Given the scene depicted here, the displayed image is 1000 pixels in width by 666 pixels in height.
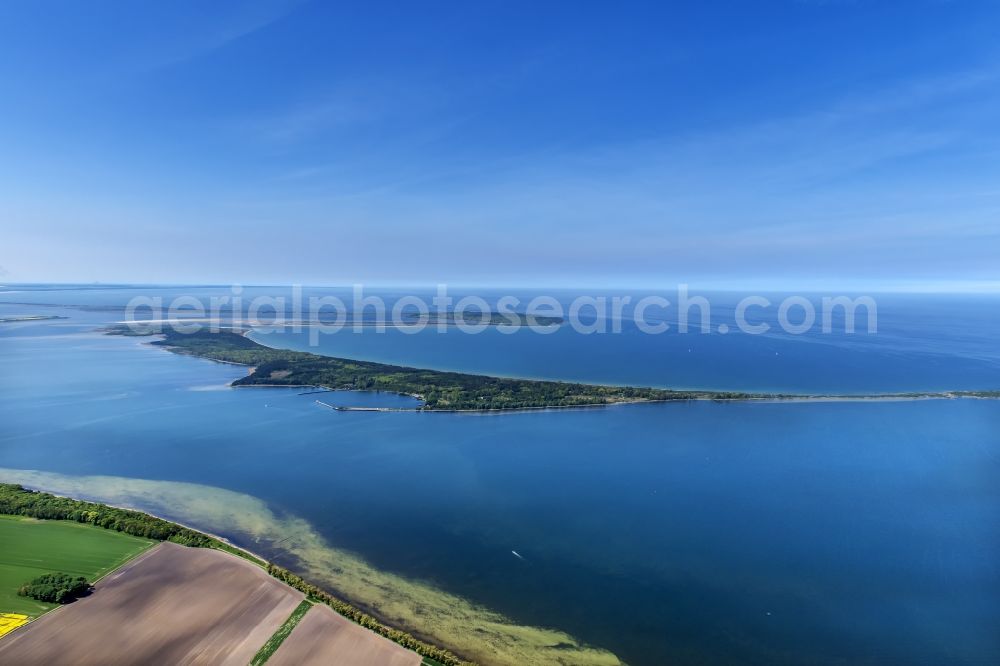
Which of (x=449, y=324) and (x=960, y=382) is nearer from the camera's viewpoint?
(x=960, y=382)

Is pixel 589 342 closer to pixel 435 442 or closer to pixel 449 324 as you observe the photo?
pixel 449 324

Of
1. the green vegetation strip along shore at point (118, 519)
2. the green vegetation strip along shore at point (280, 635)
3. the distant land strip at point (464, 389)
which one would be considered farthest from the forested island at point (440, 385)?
the green vegetation strip along shore at point (280, 635)

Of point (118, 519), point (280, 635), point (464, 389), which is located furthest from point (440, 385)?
point (280, 635)

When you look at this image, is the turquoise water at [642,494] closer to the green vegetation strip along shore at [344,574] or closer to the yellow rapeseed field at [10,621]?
the green vegetation strip along shore at [344,574]

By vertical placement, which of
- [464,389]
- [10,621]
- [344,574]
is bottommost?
[344,574]

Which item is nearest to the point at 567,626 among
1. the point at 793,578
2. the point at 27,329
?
the point at 793,578

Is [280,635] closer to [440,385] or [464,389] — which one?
[464,389]
